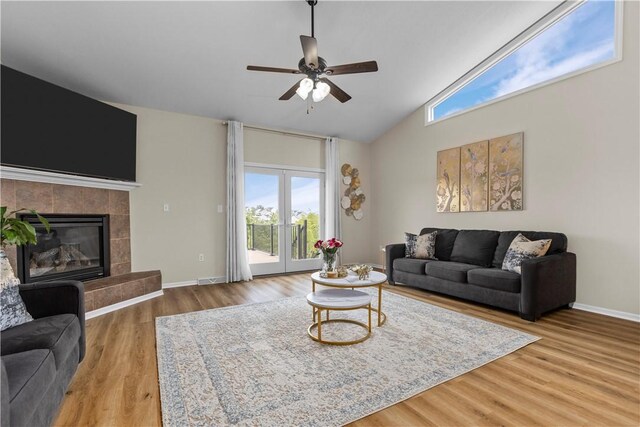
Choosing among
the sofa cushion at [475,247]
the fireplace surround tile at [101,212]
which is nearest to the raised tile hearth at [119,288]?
the fireplace surround tile at [101,212]

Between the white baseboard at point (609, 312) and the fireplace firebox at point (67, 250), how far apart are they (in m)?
5.97

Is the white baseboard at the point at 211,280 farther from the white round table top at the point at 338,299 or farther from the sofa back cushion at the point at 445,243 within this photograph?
the sofa back cushion at the point at 445,243

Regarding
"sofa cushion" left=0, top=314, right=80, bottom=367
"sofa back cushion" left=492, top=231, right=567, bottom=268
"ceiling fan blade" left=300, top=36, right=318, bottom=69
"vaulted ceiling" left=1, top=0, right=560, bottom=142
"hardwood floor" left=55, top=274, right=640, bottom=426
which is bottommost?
"hardwood floor" left=55, top=274, right=640, bottom=426

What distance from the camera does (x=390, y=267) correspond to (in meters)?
4.89

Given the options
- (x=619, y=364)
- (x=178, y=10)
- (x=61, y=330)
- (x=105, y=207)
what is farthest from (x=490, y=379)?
(x=105, y=207)

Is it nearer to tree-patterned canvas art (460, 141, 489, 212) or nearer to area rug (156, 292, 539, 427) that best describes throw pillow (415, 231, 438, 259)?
tree-patterned canvas art (460, 141, 489, 212)

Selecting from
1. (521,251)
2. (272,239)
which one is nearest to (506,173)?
(521,251)

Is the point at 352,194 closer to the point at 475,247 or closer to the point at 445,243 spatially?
the point at 445,243

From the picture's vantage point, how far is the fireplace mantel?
9.94 ft

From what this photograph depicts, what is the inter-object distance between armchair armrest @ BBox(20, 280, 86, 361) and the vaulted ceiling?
251 cm

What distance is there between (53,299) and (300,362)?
180 cm

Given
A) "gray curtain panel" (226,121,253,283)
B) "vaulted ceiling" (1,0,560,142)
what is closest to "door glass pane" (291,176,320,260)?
"gray curtain panel" (226,121,253,283)

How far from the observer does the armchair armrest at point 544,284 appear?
308 cm

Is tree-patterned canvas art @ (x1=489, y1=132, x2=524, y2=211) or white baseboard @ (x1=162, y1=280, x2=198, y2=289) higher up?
tree-patterned canvas art @ (x1=489, y1=132, x2=524, y2=211)
